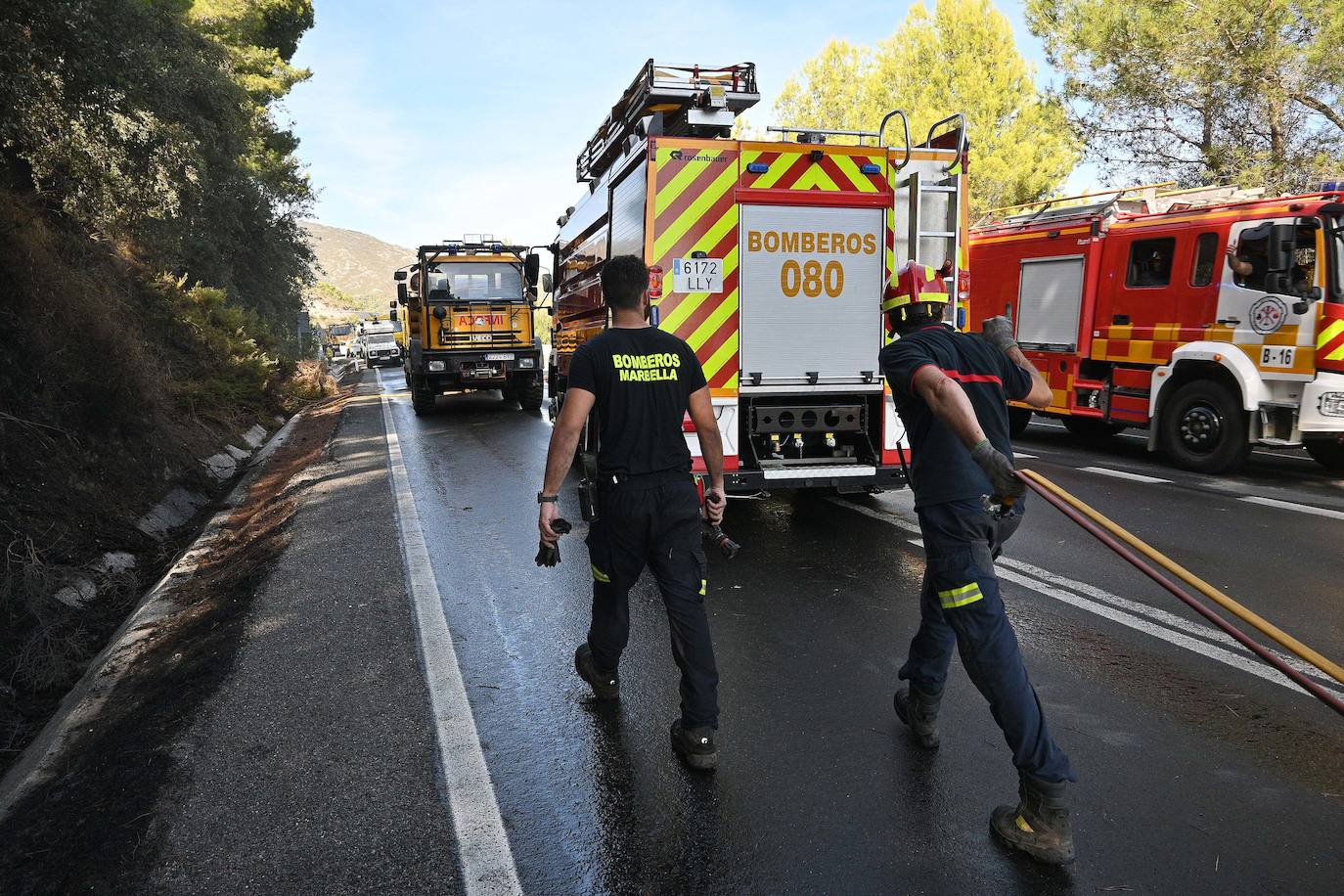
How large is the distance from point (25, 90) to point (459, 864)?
8082 mm

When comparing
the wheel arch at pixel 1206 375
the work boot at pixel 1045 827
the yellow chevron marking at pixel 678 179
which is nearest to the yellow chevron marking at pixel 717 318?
the yellow chevron marking at pixel 678 179

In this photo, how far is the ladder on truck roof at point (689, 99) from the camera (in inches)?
258

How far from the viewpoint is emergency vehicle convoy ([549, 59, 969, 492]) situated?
20.4ft

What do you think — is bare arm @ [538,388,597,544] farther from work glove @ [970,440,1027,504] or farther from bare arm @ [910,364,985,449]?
work glove @ [970,440,1027,504]

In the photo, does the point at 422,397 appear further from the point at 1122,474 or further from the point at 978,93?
the point at 978,93

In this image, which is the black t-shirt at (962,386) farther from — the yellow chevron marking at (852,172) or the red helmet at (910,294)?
the yellow chevron marking at (852,172)

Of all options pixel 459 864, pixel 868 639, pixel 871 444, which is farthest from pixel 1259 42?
pixel 459 864

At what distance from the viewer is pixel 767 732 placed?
353 cm

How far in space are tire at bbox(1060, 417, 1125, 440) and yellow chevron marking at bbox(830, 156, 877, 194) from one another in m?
7.35

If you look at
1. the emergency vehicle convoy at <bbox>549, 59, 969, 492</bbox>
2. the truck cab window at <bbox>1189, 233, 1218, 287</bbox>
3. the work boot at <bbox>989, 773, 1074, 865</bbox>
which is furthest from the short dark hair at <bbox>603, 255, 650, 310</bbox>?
the truck cab window at <bbox>1189, 233, 1218, 287</bbox>

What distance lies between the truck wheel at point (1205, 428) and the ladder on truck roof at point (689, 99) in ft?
19.9

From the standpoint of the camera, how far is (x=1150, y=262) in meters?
10.2

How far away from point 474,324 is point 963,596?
14419 mm

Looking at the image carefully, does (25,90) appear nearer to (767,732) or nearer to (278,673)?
(278,673)
